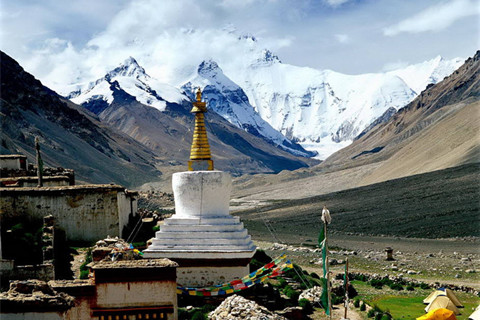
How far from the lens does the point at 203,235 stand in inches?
653

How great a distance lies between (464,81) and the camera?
138375mm

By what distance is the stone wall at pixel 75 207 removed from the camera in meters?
18.6

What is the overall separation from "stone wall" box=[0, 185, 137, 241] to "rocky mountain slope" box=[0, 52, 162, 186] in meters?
59.8

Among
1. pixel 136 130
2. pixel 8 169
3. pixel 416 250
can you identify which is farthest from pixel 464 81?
pixel 8 169

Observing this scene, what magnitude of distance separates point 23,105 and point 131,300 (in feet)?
319

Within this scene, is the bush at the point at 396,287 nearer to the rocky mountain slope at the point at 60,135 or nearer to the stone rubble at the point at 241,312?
the stone rubble at the point at 241,312

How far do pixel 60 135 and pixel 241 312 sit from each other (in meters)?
95.1

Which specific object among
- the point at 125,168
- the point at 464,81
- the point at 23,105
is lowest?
the point at 125,168

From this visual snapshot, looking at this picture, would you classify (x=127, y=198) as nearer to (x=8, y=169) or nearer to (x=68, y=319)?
(x=8, y=169)

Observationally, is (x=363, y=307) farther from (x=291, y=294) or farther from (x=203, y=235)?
(x=203, y=235)

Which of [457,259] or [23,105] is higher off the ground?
[23,105]

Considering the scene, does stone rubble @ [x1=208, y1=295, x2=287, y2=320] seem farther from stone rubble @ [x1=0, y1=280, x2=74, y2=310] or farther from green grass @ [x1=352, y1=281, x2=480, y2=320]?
green grass @ [x1=352, y1=281, x2=480, y2=320]

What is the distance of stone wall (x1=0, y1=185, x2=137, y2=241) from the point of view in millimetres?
18562

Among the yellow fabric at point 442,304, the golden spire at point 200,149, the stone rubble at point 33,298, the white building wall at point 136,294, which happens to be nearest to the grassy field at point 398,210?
the yellow fabric at point 442,304
